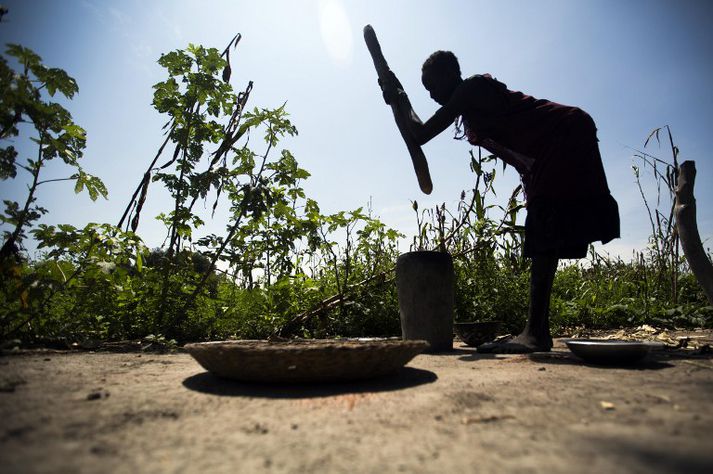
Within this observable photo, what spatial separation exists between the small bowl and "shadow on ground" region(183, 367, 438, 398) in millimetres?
1270

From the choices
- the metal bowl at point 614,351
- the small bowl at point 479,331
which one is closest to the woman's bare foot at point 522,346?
the small bowl at point 479,331

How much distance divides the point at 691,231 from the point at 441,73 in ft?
6.45

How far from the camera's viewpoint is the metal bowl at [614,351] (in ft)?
5.92

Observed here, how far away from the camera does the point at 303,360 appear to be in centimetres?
141

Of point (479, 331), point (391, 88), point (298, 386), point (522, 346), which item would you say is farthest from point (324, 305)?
point (298, 386)

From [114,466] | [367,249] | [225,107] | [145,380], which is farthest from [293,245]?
[114,466]

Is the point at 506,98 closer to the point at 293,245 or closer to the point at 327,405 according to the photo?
the point at 293,245

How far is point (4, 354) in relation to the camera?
79.6 inches

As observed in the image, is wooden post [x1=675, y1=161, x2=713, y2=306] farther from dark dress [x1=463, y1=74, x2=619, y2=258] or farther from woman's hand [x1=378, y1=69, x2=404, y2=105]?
woman's hand [x1=378, y1=69, x2=404, y2=105]

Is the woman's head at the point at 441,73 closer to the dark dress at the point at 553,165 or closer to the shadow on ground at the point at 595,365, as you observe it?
the dark dress at the point at 553,165

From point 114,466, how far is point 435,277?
217cm

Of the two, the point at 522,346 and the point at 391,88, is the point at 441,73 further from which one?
the point at 522,346

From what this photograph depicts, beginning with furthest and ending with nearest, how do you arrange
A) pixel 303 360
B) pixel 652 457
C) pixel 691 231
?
pixel 691 231
pixel 303 360
pixel 652 457

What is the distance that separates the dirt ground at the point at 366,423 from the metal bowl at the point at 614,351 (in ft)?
Result: 0.31
